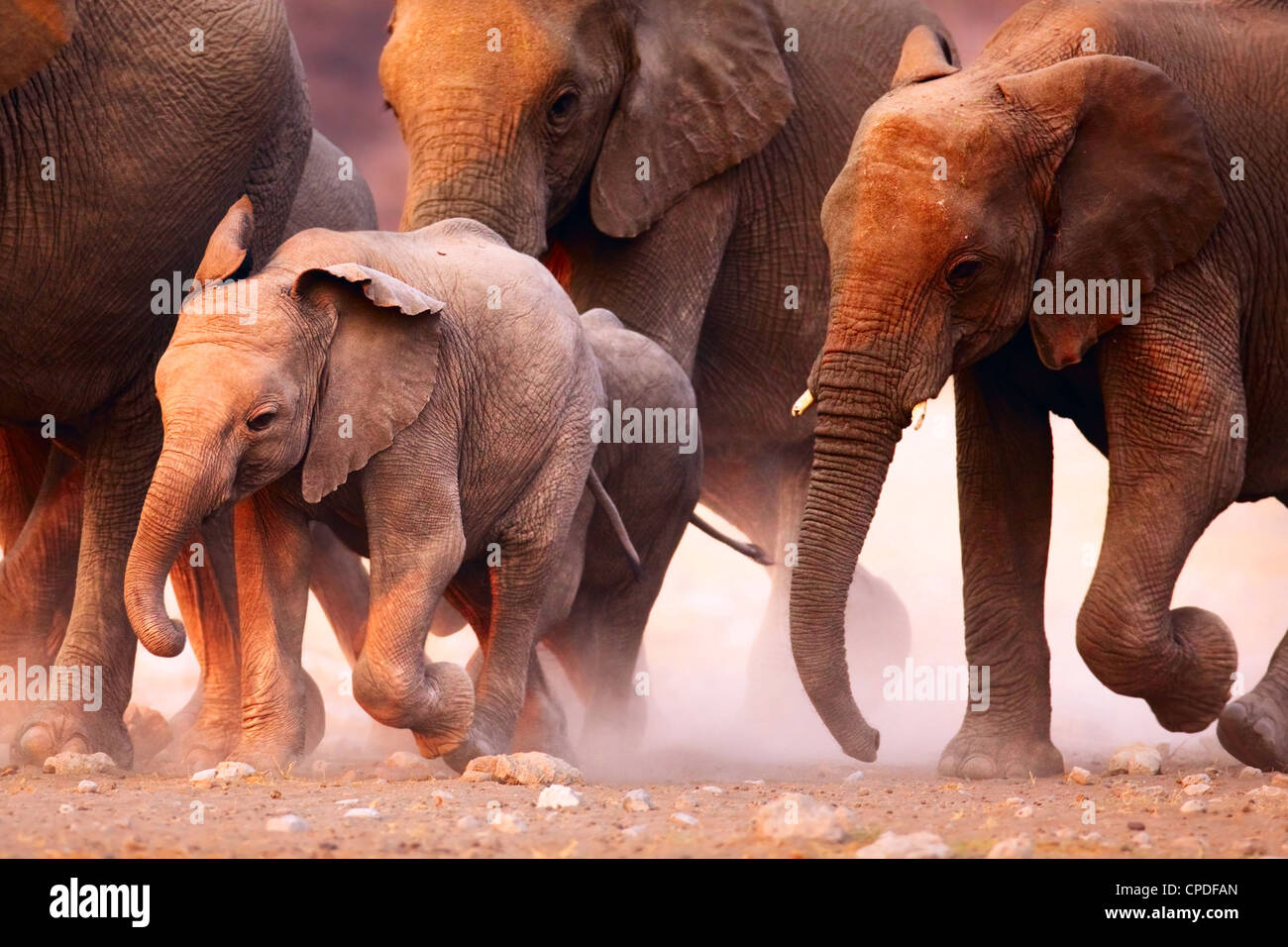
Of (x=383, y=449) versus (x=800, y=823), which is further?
(x=383, y=449)

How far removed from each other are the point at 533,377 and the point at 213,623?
1630 millimetres

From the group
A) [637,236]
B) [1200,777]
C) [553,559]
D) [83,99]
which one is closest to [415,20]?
[637,236]

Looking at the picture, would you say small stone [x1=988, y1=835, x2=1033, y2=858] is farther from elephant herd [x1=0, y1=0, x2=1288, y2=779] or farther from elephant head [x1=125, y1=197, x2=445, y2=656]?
elephant head [x1=125, y1=197, x2=445, y2=656]

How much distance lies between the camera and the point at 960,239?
6035 mm

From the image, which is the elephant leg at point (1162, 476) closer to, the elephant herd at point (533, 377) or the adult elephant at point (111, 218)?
the elephant herd at point (533, 377)

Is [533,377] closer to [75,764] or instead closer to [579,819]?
[75,764]

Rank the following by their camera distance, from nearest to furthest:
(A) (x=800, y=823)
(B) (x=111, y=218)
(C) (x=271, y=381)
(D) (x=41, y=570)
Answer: (A) (x=800, y=823), (C) (x=271, y=381), (B) (x=111, y=218), (D) (x=41, y=570)

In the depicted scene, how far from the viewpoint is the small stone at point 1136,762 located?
640 cm

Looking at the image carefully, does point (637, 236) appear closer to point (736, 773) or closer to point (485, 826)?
point (736, 773)

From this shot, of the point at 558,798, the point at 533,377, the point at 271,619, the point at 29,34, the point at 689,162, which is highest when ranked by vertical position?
the point at 689,162

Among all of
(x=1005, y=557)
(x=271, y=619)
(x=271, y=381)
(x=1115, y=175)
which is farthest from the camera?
(x=1005, y=557)

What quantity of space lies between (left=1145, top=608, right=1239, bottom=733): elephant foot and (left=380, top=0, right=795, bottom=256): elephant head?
105 inches

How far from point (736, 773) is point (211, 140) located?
8.57 ft

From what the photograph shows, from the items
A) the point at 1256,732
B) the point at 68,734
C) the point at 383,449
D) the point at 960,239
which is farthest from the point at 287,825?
the point at 1256,732
